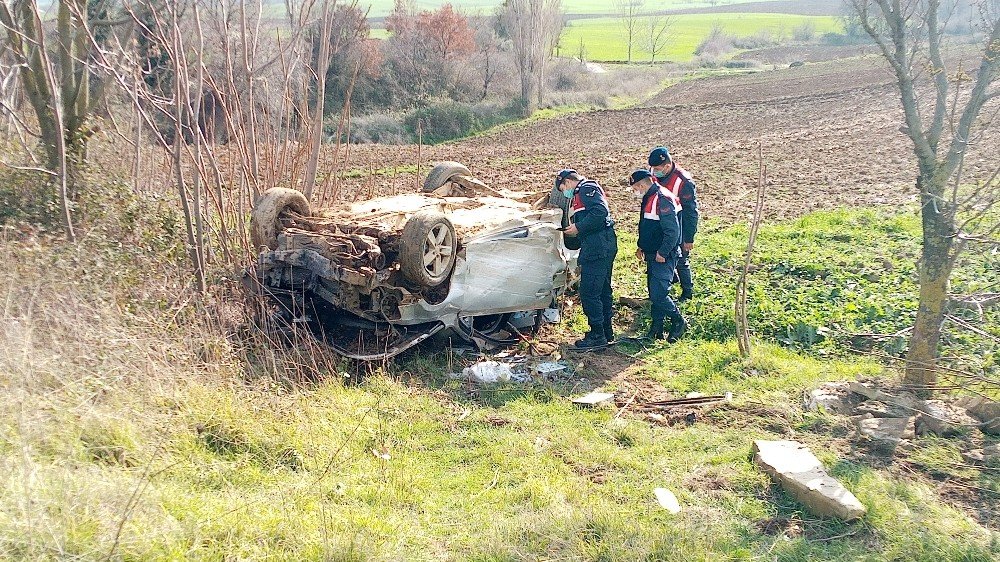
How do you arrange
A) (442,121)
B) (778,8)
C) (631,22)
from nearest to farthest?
(442,121) < (631,22) < (778,8)

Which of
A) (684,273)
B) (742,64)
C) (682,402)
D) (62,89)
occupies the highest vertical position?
(742,64)

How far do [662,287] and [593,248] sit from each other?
0.81m

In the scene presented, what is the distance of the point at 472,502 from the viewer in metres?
4.42

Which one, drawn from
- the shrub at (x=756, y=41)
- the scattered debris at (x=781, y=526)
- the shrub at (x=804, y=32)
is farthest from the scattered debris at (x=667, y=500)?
the shrub at (x=804, y=32)

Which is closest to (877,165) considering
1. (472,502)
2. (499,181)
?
(499,181)

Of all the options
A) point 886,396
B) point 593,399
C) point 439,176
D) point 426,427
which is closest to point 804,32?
point 439,176

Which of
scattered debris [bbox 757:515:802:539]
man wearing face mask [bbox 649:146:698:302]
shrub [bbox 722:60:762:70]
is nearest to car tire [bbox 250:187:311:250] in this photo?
man wearing face mask [bbox 649:146:698:302]

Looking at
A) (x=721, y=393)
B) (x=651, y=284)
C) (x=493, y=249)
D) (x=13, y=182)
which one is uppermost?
(x=13, y=182)

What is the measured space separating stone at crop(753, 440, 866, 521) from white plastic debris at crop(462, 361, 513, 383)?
2.31 metres

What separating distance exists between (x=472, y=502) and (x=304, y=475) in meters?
0.99

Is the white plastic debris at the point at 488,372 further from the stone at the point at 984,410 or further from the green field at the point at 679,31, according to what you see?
the green field at the point at 679,31

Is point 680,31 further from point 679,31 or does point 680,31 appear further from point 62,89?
point 62,89

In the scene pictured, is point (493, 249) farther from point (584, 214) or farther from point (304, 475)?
point (304, 475)

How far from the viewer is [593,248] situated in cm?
749
